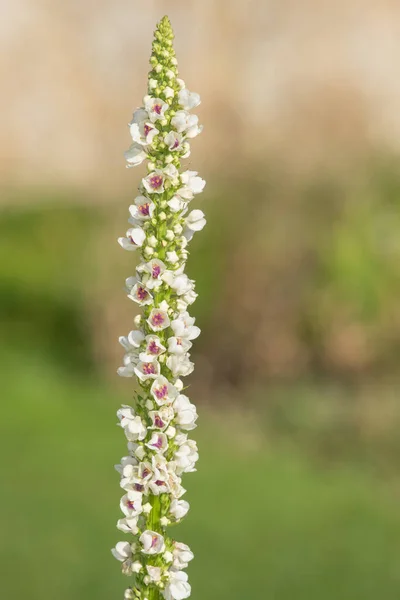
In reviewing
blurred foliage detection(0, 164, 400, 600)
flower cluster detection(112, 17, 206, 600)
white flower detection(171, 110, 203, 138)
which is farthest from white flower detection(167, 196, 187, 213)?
blurred foliage detection(0, 164, 400, 600)

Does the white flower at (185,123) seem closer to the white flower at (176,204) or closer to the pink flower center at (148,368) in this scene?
the white flower at (176,204)

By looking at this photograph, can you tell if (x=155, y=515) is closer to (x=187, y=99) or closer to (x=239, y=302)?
(x=187, y=99)

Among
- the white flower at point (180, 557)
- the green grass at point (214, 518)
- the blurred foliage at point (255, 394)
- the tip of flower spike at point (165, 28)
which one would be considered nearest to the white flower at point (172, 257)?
the tip of flower spike at point (165, 28)

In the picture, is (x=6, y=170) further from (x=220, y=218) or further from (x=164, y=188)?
(x=164, y=188)

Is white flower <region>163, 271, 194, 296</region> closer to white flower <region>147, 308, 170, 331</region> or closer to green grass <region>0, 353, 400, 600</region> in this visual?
white flower <region>147, 308, 170, 331</region>

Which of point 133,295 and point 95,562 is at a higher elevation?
point 95,562

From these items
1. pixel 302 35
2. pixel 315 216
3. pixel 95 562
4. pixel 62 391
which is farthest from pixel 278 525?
pixel 302 35
